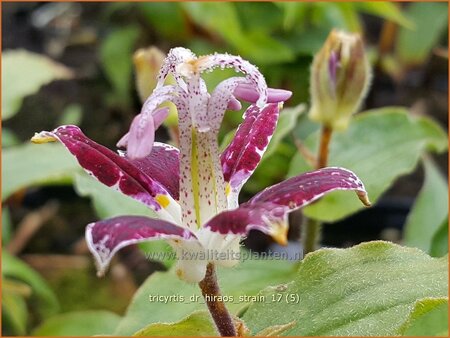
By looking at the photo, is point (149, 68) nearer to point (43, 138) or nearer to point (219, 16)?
point (43, 138)

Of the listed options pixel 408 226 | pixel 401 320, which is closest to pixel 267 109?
pixel 401 320

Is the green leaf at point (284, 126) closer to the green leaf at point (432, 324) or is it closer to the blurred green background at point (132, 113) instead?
the blurred green background at point (132, 113)

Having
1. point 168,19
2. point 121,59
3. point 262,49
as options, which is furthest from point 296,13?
point 121,59

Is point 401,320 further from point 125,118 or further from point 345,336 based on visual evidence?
point 125,118

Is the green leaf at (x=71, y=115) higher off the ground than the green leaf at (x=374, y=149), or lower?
lower

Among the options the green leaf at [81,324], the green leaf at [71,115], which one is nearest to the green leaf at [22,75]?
the green leaf at [71,115]

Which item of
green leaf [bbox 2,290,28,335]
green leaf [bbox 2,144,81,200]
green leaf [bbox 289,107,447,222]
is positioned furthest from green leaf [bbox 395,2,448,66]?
green leaf [bbox 2,290,28,335]
